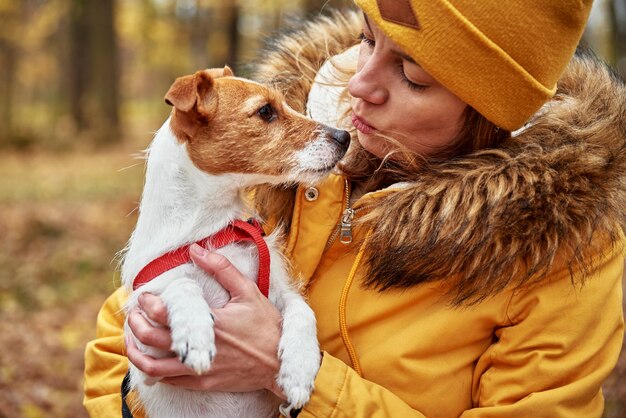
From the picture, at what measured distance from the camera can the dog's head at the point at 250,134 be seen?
2537 millimetres

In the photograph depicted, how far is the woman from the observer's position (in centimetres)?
210

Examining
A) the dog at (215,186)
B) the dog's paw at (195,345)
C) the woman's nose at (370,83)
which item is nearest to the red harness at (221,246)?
the dog at (215,186)

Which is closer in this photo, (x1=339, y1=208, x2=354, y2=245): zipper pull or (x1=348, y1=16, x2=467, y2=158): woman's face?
(x1=348, y1=16, x2=467, y2=158): woman's face

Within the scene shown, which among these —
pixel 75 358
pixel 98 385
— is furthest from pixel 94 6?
pixel 98 385

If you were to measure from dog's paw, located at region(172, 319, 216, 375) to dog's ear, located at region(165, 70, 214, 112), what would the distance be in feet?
2.81

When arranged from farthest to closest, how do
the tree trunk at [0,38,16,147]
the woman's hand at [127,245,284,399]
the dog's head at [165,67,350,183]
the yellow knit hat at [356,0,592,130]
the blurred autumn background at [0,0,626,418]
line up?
the tree trunk at [0,38,16,147], the blurred autumn background at [0,0,626,418], the dog's head at [165,67,350,183], the woman's hand at [127,245,284,399], the yellow knit hat at [356,0,592,130]

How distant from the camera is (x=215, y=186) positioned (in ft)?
8.41

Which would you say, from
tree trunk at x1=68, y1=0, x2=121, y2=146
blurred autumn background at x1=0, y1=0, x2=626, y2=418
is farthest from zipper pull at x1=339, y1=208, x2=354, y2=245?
tree trunk at x1=68, y1=0, x2=121, y2=146

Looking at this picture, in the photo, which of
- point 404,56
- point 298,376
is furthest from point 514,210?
point 298,376

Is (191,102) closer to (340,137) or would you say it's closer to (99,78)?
(340,137)

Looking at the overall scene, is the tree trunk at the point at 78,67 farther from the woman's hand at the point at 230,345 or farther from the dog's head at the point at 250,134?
the woman's hand at the point at 230,345

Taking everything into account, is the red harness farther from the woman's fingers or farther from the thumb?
the woman's fingers

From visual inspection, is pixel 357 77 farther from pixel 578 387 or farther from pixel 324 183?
pixel 578 387

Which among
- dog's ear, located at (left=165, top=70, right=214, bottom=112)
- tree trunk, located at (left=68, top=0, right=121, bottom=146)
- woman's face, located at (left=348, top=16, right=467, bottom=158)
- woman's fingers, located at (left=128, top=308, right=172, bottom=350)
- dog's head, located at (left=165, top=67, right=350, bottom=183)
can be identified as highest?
woman's face, located at (left=348, top=16, right=467, bottom=158)
